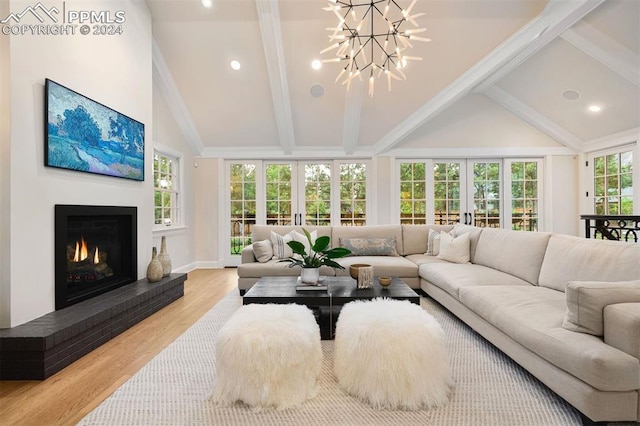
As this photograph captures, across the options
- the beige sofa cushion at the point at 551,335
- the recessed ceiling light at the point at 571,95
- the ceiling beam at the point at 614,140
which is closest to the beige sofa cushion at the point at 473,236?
the beige sofa cushion at the point at 551,335

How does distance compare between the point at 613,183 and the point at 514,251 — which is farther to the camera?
the point at 613,183

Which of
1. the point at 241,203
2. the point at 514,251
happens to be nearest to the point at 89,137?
the point at 241,203

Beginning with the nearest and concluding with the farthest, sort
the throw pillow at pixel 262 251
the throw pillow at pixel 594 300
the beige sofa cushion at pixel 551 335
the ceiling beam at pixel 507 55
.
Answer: the beige sofa cushion at pixel 551 335
the throw pillow at pixel 594 300
the ceiling beam at pixel 507 55
the throw pillow at pixel 262 251

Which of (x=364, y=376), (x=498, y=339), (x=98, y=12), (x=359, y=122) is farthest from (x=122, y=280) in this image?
(x=359, y=122)

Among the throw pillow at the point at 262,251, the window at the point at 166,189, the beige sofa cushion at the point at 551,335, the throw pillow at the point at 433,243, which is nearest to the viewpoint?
the beige sofa cushion at the point at 551,335

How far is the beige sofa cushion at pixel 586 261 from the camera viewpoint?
2.13m

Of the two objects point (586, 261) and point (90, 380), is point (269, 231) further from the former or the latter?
point (586, 261)

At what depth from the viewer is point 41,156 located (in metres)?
2.51

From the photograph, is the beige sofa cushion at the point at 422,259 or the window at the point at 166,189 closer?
the beige sofa cushion at the point at 422,259

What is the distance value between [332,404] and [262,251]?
2.54m

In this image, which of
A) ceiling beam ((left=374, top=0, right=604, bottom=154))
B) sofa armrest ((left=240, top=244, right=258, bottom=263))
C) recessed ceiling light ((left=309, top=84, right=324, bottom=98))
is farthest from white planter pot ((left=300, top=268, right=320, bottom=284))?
ceiling beam ((left=374, top=0, right=604, bottom=154))

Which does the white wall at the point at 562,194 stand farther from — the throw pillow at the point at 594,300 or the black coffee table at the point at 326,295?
the throw pillow at the point at 594,300

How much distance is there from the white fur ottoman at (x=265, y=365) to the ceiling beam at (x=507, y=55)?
4118 millimetres

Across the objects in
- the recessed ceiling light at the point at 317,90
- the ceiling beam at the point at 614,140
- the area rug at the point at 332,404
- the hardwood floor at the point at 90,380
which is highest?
the recessed ceiling light at the point at 317,90
